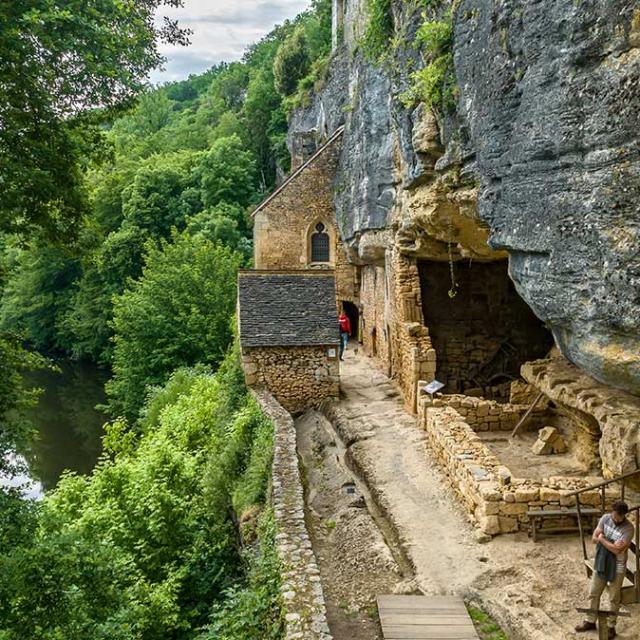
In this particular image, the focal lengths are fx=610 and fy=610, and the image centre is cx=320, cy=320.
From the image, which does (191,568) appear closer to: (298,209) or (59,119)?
(59,119)

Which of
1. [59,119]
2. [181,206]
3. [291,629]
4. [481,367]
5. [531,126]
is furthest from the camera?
[181,206]

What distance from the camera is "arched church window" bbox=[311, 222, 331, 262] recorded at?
2489cm

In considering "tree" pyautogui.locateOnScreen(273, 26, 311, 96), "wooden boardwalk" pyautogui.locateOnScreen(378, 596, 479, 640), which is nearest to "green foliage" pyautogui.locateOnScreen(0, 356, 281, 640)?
"wooden boardwalk" pyautogui.locateOnScreen(378, 596, 479, 640)

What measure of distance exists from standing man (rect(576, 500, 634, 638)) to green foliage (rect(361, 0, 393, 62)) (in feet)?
38.7

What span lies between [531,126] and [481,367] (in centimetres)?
1060

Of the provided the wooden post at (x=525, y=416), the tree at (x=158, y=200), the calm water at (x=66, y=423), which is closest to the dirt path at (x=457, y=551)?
the wooden post at (x=525, y=416)

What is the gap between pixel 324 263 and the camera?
2495 cm

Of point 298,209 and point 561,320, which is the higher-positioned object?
point 298,209

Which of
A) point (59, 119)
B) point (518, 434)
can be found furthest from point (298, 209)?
point (59, 119)

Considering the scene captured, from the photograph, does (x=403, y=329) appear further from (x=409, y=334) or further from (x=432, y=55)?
(x=432, y=55)

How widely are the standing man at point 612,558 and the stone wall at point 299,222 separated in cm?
1821

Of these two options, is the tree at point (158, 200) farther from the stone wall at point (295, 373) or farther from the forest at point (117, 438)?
the stone wall at point (295, 373)

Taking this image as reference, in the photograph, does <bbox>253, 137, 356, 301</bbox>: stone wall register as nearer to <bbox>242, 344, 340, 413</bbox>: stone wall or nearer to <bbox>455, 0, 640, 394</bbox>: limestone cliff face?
<bbox>242, 344, 340, 413</bbox>: stone wall

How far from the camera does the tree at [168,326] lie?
2358 centimetres
